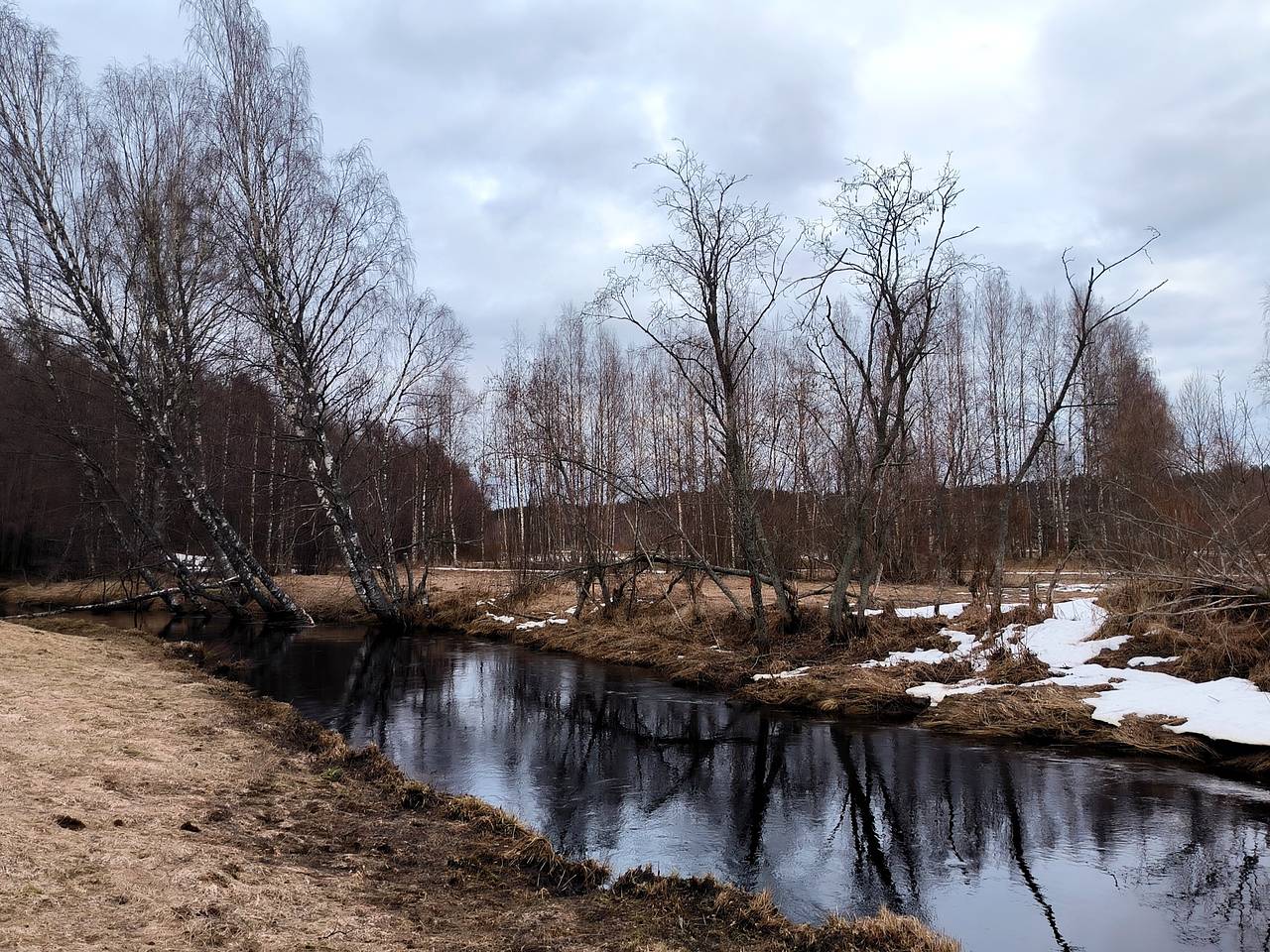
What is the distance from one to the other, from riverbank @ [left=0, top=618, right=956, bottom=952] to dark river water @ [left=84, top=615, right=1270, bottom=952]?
0.81 meters

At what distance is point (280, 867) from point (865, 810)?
603 centimetres

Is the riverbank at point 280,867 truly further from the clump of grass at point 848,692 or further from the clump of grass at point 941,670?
the clump of grass at point 941,670

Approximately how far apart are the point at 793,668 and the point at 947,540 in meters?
14.2

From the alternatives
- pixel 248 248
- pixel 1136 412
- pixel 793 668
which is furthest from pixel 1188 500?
pixel 248 248

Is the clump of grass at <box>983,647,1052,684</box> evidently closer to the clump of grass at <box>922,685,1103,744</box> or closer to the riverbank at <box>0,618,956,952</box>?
the clump of grass at <box>922,685,1103,744</box>

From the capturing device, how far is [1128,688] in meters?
12.0

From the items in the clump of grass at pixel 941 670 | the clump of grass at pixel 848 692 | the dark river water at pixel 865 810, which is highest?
the clump of grass at pixel 941 670

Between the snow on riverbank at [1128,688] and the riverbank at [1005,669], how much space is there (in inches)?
0.9

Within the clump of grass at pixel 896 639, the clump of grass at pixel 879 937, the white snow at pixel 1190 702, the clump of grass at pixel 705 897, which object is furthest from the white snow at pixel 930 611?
the clump of grass at pixel 879 937

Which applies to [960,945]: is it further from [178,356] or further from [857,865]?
[178,356]

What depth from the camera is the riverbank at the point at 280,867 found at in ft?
14.6

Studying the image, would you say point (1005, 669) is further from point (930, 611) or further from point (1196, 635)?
point (930, 611)

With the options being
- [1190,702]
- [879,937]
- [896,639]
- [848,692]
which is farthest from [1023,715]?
[879,937]

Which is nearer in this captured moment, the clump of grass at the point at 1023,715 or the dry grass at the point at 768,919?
the dry grass at the point at 768,919
